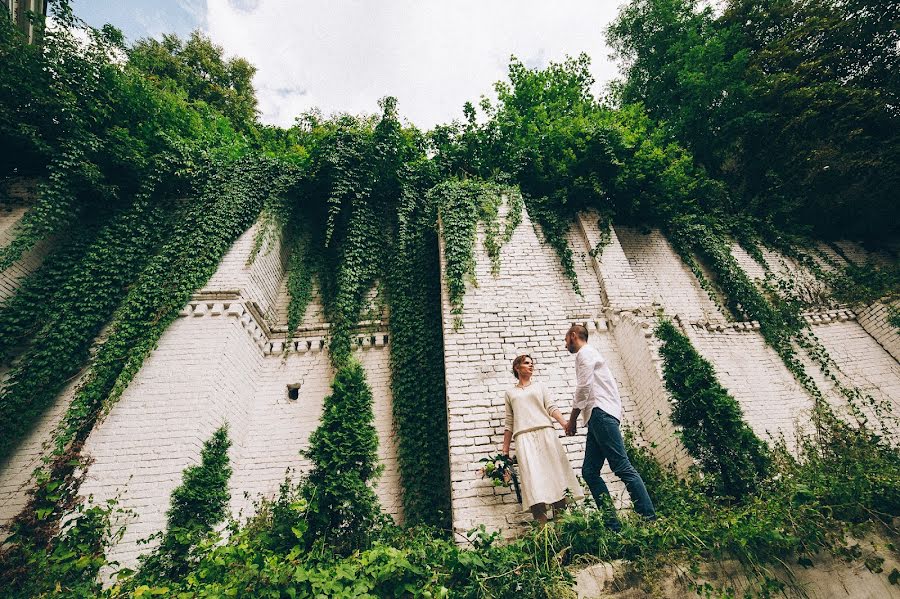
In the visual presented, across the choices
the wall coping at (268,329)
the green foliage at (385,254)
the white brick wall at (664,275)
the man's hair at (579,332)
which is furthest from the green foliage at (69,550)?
the white brick wall at (664,275)

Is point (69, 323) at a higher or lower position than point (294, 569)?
higher

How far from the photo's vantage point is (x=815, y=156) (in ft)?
29.1

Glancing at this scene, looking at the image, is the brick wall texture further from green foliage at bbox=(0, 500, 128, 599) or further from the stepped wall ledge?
green foliage at bbox=(0, 500, 128, 599)

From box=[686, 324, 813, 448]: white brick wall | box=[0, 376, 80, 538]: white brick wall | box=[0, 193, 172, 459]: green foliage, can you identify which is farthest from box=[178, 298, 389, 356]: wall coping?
box=[686, 324, 813, 448]: white brick wall

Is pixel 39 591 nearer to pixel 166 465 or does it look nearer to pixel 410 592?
pixel 166 465

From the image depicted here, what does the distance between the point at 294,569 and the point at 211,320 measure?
173 inches

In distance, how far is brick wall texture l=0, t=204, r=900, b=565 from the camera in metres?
4.70

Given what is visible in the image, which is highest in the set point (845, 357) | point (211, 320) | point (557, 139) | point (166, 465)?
point (557, 139)

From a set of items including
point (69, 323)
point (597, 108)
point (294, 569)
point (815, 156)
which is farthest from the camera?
point (597, 108)

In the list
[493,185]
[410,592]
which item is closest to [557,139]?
[493,185]

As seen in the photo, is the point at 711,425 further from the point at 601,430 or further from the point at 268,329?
the point at 268,329

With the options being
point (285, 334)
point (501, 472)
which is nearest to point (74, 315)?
point (285, 334)

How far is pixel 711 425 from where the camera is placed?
4.62 metres

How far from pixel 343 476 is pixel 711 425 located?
4431 millimetres
